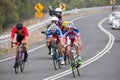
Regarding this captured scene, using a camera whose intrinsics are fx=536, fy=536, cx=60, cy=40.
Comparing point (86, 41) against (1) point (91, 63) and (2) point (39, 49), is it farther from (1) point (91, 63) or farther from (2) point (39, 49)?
(1) point (91, 63)

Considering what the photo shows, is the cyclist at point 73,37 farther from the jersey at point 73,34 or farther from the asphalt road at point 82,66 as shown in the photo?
the asphalt road at point 82,66

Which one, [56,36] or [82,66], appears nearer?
[56,36]

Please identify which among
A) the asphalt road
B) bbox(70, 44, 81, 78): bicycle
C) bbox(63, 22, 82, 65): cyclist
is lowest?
the asphalt road

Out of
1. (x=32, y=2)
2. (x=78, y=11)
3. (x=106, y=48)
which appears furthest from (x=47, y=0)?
(x=106, y=48)

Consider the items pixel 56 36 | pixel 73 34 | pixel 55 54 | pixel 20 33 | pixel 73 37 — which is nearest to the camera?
pixel 73 37

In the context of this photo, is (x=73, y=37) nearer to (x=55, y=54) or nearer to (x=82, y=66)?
(x=55, y=54)

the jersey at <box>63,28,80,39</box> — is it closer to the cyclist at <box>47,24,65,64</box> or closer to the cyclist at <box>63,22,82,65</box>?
the cyclist at <box>63,22,82,65</box>

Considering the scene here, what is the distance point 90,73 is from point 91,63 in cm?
329

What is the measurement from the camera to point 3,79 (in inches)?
630

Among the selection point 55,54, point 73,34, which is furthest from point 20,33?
point 73,34

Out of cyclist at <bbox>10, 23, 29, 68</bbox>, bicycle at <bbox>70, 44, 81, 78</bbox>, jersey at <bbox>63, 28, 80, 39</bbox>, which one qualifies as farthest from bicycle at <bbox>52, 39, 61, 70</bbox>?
bicycle at <bbox>70, 44, 81, 78</bbox>

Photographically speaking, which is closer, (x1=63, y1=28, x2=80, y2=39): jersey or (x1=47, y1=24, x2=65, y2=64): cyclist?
(x1=63, y1=28, x2=80, y2=39): jersey

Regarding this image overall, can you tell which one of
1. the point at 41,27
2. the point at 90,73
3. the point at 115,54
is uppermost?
the point at 90,73

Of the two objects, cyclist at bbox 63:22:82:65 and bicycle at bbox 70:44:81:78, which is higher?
cyclist at bbox 63:22:82:65
